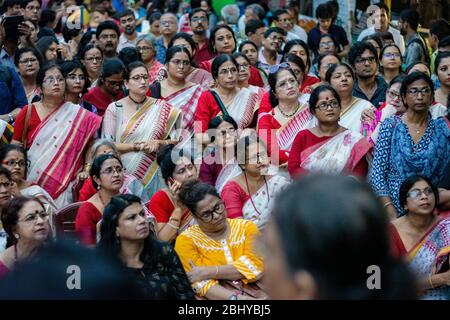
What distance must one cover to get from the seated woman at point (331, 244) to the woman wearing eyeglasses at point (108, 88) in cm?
542

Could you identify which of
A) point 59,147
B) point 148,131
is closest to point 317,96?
point 148,131

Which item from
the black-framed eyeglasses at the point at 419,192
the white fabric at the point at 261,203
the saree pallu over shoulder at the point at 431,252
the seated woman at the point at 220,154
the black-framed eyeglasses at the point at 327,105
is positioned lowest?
the saree pallu over shoulder at the point at 431,252

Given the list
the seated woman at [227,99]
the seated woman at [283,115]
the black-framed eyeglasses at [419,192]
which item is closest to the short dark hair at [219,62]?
the seated woman at [227,99]

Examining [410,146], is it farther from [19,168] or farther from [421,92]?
[19,168]

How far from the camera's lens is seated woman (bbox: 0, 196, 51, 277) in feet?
Answer: 16.0

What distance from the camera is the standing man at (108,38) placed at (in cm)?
890

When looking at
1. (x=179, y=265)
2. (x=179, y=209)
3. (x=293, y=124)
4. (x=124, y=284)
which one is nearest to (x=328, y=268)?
(x=124, y=284)

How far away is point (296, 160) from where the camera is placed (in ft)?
19.6

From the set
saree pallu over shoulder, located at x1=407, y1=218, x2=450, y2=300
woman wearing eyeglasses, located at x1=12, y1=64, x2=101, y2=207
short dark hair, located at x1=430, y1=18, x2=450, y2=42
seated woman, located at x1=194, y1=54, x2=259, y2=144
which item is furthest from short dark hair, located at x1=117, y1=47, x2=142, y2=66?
saree pallu over shoulder, located at x1=407, y1=218, x2=450, y2=300

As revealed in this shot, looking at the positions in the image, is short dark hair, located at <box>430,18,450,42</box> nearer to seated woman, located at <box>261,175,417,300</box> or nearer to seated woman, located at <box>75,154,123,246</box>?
seated woman, located at <box>75,154,123,246</box>

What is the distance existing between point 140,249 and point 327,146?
5.84 ft

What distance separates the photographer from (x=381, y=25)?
9.41m

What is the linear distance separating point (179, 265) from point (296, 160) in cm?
166

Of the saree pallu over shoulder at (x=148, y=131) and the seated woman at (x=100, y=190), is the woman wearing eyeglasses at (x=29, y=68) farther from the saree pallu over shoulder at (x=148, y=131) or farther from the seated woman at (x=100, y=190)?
the seated woman at (x=100, y=190)
